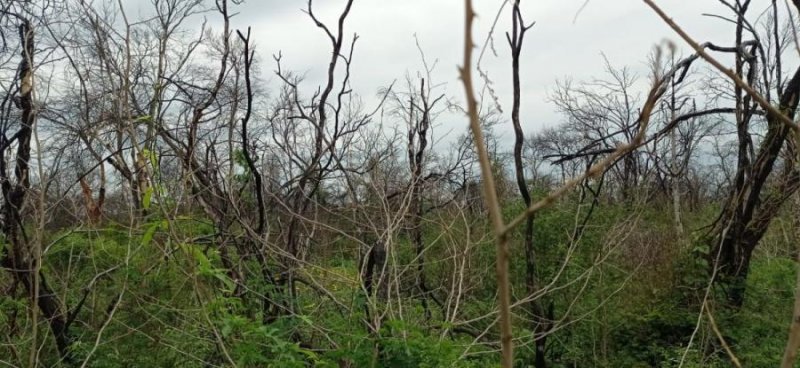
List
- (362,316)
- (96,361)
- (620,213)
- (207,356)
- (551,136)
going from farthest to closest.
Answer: (551,136)
(620,213)
(96,361)
(207,356)
(362,316)

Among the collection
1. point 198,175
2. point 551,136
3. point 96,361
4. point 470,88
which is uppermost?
point 551,136

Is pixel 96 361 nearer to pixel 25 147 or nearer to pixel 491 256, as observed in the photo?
pixel 25 147

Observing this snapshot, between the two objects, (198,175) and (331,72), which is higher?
(331,72)

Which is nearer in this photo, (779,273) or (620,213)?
(779,273)

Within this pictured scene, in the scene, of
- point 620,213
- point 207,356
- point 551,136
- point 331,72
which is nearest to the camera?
point 207,356

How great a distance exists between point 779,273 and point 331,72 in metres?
4.92

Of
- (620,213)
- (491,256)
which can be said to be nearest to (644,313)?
(620,213)

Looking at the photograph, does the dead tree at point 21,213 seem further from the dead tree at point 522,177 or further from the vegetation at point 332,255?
the dead tree at point 522,177

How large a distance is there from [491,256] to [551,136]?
29.5 metres

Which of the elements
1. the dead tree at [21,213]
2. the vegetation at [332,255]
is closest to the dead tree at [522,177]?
the vegetation at [332,255]

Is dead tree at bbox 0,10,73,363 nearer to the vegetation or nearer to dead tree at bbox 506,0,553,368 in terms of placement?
the vegetation

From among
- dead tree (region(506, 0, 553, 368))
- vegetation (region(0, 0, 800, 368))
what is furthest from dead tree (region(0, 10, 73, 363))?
dead tree (region(506, 0, 553, 368))

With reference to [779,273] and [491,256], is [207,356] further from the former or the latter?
[779,273]

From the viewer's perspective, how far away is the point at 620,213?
737 centimetres
